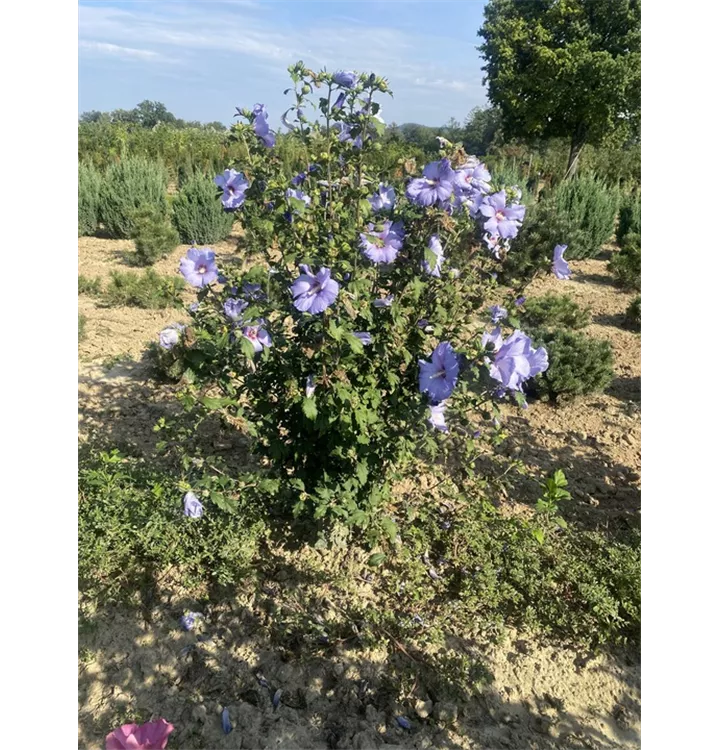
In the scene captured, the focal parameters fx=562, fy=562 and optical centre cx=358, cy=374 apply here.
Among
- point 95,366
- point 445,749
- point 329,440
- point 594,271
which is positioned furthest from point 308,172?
point 594,271

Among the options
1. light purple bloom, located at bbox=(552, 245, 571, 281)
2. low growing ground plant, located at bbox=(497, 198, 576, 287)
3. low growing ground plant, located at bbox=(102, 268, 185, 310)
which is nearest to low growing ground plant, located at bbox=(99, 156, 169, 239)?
low growing ground plant, located at bbox=(102, 268, 185, 310)

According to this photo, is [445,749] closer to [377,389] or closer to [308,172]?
[377,389]

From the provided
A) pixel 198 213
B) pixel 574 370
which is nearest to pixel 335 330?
pixel 574 370

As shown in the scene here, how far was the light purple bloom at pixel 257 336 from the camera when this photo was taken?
73.6 inches

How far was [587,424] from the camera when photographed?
4.00 meters

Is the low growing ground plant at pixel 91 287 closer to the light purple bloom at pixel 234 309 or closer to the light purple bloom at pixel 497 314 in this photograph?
the light purple bloom at pixel 234 309

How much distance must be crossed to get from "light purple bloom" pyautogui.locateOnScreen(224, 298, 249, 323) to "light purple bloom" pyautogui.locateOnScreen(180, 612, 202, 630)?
131cm

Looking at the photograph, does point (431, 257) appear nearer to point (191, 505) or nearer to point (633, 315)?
point (191, 505)

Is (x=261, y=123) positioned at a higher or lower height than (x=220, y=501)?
Result: higher

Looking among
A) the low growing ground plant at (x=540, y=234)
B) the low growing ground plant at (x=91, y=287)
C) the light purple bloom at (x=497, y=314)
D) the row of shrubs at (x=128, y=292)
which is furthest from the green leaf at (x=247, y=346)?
the low growing ground plant at (x=91, y=287)

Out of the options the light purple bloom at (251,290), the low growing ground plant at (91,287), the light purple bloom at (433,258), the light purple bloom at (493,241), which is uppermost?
the light purple bloom at (493,241)

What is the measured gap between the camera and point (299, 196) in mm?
1966

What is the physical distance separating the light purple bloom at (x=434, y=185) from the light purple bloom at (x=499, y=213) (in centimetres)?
16

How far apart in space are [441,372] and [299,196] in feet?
2.61
